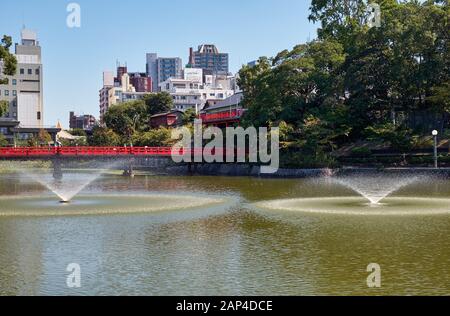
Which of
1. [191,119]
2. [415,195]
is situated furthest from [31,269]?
[191,119]

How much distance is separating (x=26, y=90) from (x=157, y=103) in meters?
38.4

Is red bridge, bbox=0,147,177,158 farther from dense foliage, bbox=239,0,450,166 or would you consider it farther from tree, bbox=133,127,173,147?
tree, bbox=133,127,173,147

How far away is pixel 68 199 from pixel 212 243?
23.7 meters

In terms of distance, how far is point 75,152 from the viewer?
82.2 metres

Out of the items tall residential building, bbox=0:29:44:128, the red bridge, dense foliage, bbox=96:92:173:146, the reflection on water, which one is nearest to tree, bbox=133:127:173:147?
dense foliage, bbox=96:92:173:146

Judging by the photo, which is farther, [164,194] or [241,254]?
[164,194]

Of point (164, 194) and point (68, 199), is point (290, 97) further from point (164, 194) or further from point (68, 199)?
point (68, 199)

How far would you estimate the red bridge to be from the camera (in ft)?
259

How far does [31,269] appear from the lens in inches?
829

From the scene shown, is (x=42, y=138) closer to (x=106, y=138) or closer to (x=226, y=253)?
(x=106, y=138)

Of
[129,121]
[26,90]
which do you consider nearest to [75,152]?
[129,121]

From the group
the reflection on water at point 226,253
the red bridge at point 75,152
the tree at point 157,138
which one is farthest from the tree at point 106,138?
the reflection on water at point 226,253

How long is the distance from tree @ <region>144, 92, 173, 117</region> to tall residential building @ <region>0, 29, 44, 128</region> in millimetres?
27499

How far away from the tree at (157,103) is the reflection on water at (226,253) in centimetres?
12011
